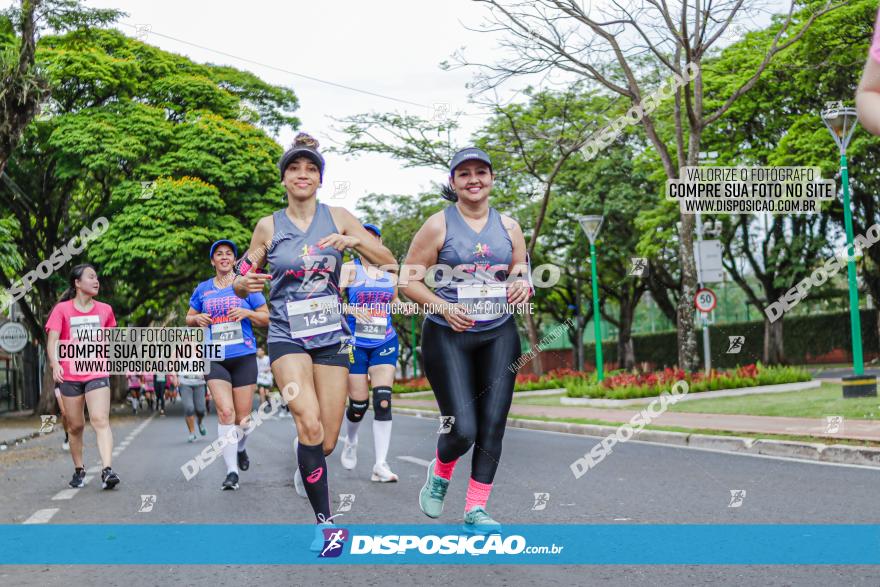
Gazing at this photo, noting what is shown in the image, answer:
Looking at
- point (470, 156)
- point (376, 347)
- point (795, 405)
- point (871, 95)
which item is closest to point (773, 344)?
point (795, 405)

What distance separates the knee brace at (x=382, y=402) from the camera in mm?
9125

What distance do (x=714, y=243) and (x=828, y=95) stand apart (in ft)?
33.5

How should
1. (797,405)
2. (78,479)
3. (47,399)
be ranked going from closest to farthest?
(78,479) → (797,405) → (47,399)

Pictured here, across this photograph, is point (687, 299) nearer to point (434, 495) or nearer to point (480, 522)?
point (434, 495)

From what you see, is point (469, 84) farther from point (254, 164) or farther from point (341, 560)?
point (341, 560)

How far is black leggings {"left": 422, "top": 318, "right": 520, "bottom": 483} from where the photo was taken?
5.16m

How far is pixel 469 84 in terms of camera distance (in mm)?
21172

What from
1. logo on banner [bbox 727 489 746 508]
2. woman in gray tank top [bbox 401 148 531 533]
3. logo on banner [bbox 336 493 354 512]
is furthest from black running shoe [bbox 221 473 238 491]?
logo on banner [bbox 727 489 746 508]

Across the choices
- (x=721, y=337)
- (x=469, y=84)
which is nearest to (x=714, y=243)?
(x=469, y=84)

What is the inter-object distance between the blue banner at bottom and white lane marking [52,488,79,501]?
7.09 feet

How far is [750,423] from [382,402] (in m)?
6.22

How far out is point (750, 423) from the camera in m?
13.2

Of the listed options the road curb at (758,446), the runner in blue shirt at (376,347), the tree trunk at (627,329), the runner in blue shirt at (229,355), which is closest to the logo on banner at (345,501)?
the runner in blue shirt at (376,347)

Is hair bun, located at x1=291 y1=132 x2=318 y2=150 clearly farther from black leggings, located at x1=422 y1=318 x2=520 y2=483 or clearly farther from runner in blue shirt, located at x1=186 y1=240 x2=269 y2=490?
runner in blue shirt, located at x1=186 y1=240 x2=269 y2=490
